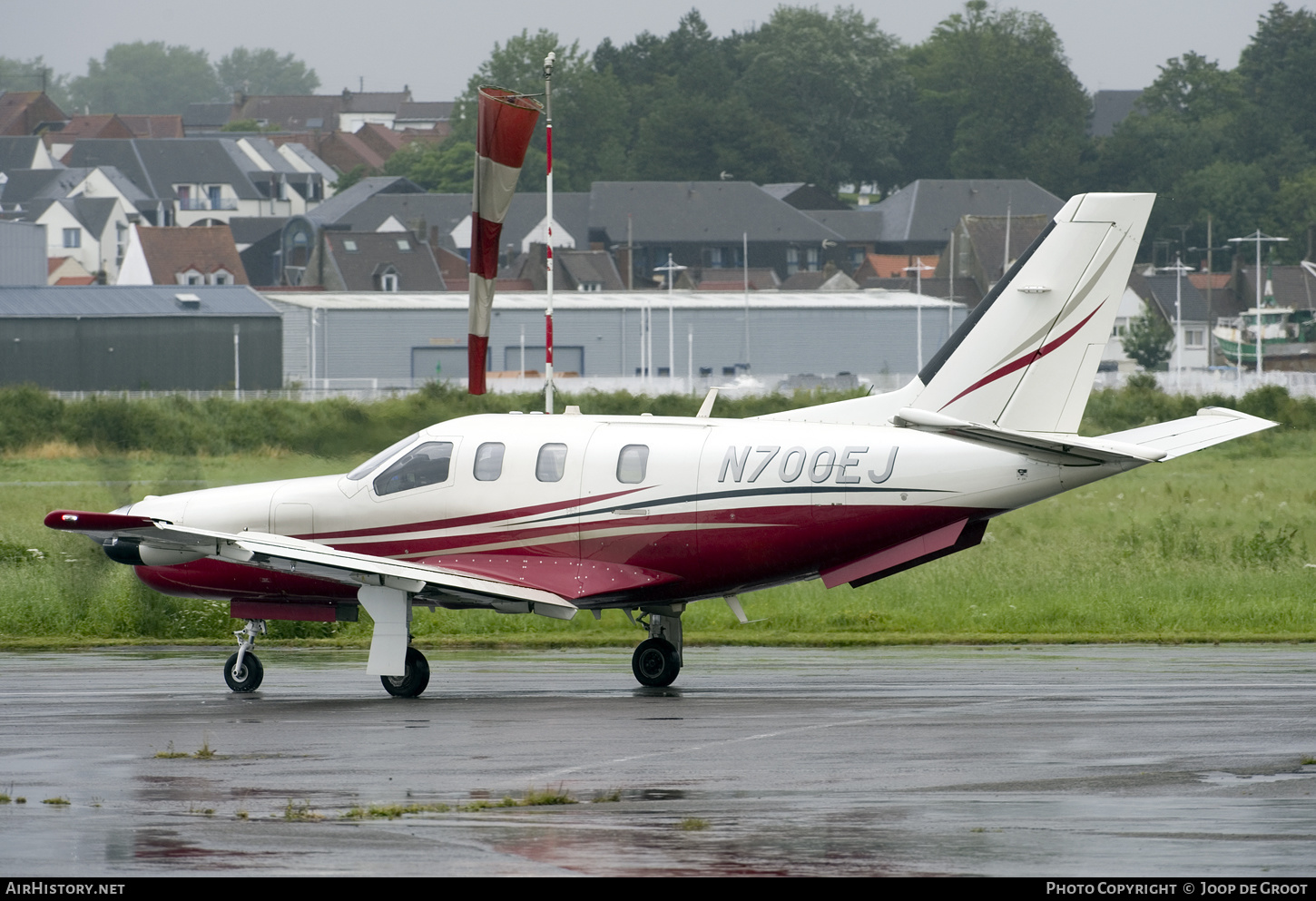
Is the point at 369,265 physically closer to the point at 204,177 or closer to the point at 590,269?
the point at 590,269

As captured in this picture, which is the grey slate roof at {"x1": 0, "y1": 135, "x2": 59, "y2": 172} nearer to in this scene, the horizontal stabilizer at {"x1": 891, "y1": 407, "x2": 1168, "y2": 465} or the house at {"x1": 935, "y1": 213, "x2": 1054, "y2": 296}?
the house at {"x1": 935, "y1": 213, "x2": 1054, "y2": 296}

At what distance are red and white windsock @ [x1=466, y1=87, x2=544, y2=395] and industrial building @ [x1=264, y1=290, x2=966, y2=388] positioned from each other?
6524 centimetres

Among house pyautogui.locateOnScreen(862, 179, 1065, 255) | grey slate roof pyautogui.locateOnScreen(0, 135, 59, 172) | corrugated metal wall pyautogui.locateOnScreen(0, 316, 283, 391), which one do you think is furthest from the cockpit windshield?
grey slate roof pyautogui.locateOnScreen(0, 135, 59, 172)

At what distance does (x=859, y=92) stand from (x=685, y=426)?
17381 centimetres

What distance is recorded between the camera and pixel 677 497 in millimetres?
15852

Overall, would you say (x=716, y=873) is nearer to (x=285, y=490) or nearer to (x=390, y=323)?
(x=285, y=490)

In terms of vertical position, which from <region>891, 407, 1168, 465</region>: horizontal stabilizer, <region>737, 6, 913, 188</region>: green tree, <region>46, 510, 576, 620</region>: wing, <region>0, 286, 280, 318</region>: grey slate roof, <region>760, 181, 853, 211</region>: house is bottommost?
<region>46, 510, 576, 620</region>: wing

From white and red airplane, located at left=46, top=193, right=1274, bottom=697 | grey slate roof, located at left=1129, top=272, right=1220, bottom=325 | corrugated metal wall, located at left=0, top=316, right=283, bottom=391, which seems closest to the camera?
white and red airplane, located at left=46, top=193, right=1274, bottom=697

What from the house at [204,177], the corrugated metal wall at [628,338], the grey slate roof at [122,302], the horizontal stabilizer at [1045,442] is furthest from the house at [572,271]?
the horizontal stabilizer at [1045,442]

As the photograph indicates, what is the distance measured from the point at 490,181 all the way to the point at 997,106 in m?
162

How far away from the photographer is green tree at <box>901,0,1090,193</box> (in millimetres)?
161750

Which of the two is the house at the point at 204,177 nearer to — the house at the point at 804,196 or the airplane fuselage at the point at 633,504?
the house at the point at 804,196

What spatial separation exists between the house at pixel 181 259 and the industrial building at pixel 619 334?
36311 mm

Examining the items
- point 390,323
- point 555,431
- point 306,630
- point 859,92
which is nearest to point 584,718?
point 555,431
